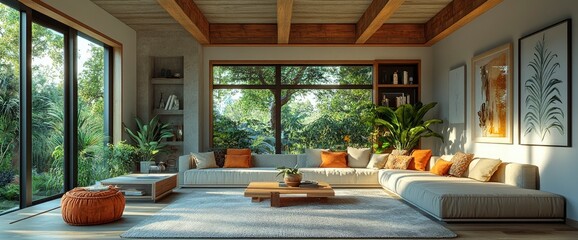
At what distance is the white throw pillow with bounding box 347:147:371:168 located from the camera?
9.77 meters

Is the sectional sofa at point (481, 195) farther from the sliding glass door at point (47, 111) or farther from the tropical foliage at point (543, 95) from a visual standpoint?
the sliding glass door at point (47, 111)

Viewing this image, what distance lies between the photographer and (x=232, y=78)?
10695 mm

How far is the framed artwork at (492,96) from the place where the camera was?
707cm

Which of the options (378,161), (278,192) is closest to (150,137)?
(278,192)

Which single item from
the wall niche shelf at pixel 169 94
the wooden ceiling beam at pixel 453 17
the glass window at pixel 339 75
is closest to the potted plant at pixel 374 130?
the glass window at pixel 339 75

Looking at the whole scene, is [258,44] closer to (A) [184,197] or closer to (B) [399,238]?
(A) [184,197]

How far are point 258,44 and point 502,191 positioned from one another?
19.3 ft

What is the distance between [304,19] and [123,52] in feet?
10.7

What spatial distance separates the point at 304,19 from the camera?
9656mm

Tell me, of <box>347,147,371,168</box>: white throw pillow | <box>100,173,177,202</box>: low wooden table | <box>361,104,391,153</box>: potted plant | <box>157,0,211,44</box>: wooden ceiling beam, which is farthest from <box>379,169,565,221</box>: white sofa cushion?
<box>361,104,391,153</box>: potted plant

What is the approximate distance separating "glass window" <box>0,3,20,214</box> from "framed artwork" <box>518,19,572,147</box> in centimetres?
610

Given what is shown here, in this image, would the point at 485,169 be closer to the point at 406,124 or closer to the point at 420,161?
the point at 420,161

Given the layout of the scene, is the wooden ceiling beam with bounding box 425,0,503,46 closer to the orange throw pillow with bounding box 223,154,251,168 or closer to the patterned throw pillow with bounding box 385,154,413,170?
the patterned throw pillow with bounding box 385,154,413,170

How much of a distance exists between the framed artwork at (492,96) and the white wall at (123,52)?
19.1 feet
